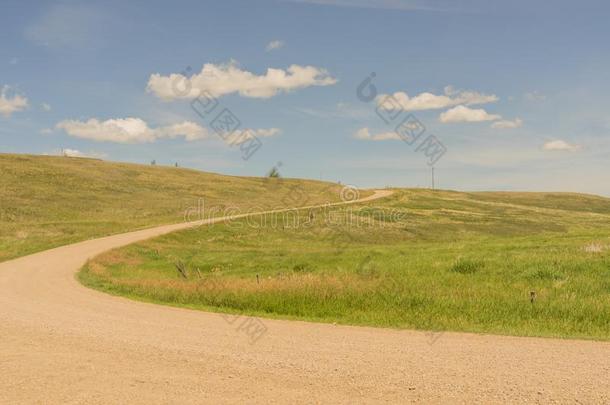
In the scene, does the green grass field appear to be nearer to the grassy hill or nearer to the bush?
the bush

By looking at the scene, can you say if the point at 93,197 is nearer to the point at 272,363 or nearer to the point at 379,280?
the point at 379,280

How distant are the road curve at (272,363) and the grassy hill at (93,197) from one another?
2210 cm

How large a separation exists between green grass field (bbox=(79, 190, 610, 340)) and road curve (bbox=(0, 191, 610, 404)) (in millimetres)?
2089

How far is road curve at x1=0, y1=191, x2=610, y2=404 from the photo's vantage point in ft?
27.7

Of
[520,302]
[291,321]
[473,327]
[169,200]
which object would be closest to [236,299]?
[291,321]

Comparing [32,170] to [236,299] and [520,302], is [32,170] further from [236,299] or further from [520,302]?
[520,302]

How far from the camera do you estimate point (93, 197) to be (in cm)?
7175

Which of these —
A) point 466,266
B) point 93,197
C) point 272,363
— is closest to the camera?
point 272,363

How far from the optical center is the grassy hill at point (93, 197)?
44750 mm

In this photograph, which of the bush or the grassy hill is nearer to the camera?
the bush

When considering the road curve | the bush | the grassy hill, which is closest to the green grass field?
the bush

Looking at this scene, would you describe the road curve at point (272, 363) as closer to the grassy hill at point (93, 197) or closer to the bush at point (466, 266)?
the bush at point (466, 266)

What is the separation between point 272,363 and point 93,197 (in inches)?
2668

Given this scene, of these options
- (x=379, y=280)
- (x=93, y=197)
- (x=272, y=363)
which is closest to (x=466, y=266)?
(x=379, y=280)
